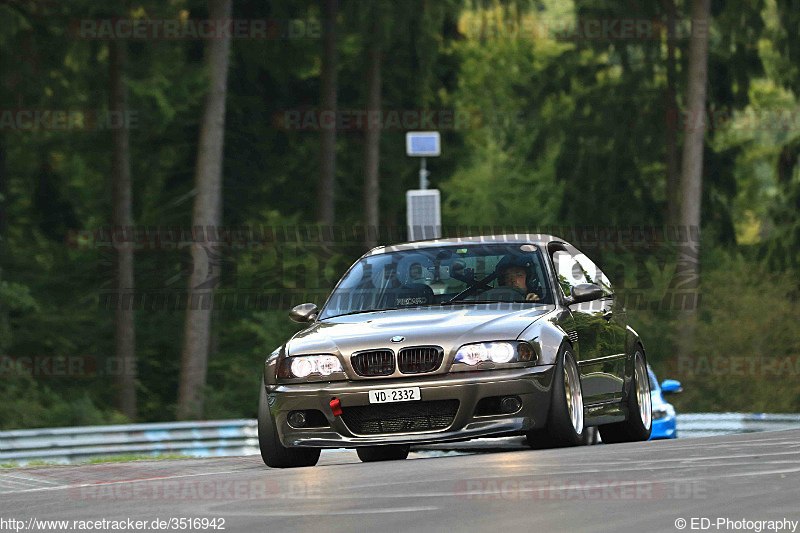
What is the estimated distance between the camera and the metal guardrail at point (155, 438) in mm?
22734

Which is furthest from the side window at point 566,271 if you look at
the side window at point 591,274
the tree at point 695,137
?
the tree at point 695,137

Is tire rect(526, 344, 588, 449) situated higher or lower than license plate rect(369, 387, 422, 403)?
lower

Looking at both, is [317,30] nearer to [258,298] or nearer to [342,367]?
[258,298]

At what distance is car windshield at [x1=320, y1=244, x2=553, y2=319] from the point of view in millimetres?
12492

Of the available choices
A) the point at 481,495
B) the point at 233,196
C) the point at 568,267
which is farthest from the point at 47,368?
the point at 481,495

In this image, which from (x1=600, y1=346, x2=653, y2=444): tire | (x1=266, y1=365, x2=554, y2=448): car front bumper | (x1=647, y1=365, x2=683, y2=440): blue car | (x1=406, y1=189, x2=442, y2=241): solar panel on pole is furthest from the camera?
(x1=406, y1=189, x2=442, y2=241): solar panel on pole

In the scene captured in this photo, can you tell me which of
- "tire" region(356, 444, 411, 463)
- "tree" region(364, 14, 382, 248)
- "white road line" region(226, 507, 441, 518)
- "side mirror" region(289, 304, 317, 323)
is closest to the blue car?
"tire" region(356, 444, 411, 463)

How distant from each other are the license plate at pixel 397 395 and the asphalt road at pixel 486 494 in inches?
20.4

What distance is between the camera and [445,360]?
1115 cm

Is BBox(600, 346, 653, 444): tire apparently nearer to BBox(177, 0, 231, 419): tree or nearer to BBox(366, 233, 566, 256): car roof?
BBox(366, 233, 566, 256): car roof

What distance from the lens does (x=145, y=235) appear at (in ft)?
150

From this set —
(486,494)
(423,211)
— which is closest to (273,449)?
(486,494)

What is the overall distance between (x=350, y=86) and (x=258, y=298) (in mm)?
8340

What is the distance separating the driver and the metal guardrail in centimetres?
1107
